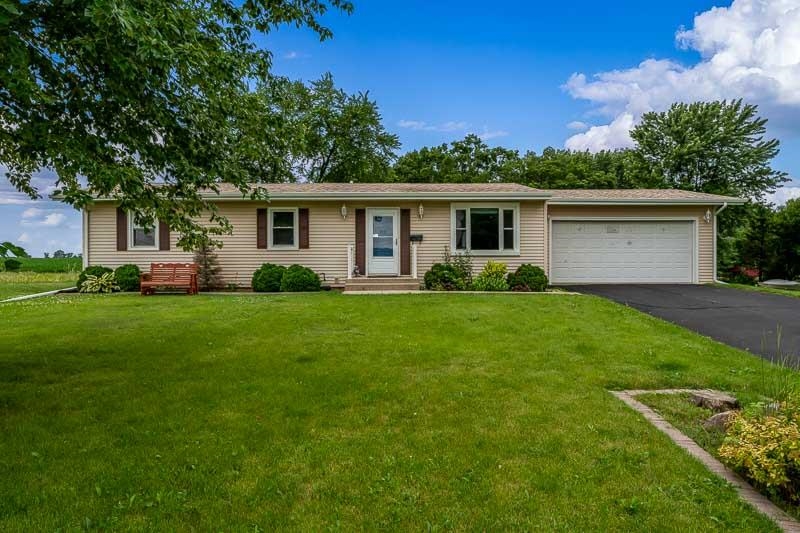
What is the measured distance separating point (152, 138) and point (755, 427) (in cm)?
528

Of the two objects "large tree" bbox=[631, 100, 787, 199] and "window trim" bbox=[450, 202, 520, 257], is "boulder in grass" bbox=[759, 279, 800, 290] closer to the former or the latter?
"large tree" bbox=[631, 100, 787, 199]

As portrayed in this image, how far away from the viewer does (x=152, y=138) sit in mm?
4293

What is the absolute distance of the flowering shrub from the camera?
2.56 meters

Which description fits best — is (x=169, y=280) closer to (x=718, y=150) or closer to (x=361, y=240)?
(x=361, y=240)

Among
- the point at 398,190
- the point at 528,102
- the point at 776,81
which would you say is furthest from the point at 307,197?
the point at 776,81

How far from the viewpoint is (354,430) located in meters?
3.47

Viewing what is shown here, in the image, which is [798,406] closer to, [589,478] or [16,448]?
[589,478]

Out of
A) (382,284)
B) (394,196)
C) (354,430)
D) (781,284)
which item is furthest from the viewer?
(781,284)

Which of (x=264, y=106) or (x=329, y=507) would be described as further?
(x=264, y=106)

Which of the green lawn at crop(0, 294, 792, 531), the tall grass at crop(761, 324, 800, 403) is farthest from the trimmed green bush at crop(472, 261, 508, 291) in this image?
the tall grass at crop(761, 324, 800, 403)

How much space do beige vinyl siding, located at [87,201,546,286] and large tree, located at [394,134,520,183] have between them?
54.7 ft

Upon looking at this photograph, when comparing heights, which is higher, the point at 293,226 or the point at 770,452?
the point at 293,226

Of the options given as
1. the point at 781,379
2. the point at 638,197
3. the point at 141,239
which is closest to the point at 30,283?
the point at 141,239

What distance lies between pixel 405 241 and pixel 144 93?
32.4ft
